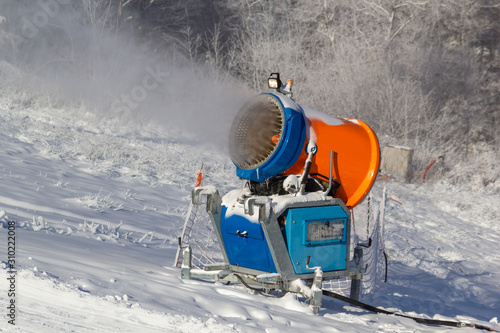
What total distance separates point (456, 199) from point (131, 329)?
45.1 feet

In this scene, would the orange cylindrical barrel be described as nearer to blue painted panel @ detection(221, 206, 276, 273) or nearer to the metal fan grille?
the metal fan grille

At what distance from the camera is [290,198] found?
186 inches

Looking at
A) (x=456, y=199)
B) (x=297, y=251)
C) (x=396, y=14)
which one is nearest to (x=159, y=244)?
(x=297, y=251)

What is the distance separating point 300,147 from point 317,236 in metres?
0.80

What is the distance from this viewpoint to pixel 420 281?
7547 mm

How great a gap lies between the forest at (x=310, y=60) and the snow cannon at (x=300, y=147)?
1287cm

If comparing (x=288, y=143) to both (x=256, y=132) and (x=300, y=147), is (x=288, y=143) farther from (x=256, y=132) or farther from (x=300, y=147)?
(x=256, y=132)

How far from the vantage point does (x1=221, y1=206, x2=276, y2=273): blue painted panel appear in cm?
495

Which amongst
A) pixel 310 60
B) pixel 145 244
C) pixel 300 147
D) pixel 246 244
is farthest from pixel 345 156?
pixel 310 60

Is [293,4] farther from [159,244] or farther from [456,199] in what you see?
[159,244]

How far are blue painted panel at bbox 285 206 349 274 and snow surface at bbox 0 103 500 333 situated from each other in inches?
15.7

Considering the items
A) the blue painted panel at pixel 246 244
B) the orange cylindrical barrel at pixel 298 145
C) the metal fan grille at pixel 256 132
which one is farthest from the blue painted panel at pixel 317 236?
the metal fan grille at pixel 256 132

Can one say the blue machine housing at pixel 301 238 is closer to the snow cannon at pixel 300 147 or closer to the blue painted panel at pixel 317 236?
the blue painted panel at pixel 317 236

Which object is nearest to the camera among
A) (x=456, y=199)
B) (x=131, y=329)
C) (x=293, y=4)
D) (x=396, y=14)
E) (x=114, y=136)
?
(x=131, y=329)
